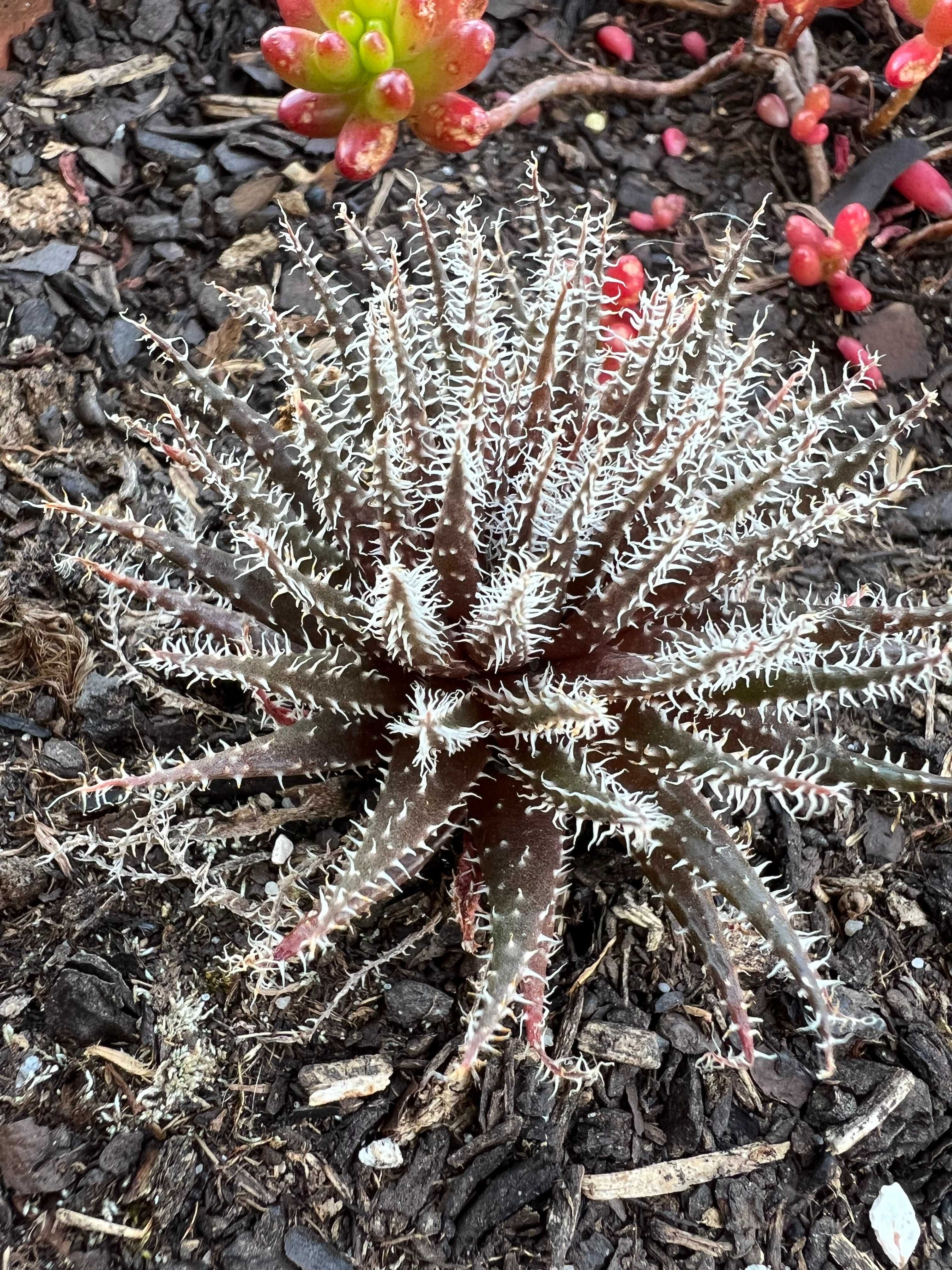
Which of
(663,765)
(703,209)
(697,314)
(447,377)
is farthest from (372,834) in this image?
(703,209)

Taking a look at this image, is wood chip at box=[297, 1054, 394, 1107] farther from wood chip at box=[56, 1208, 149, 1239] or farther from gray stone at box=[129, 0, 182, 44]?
gray stone at box=[129, 0, 182, 44]

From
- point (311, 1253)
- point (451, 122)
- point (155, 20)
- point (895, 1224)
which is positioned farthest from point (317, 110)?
point (895, 1224)

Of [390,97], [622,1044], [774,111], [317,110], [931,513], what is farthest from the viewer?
[774,111]

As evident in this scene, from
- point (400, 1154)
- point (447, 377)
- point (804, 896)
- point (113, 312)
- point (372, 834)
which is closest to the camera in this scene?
point (372, 834)

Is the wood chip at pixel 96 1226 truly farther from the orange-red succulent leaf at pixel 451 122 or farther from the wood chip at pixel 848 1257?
the orange-red succulent leaf at pixel 451 122

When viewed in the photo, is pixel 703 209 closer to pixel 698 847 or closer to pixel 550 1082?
pixel 698 847

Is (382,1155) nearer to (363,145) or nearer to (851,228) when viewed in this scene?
(363,145)

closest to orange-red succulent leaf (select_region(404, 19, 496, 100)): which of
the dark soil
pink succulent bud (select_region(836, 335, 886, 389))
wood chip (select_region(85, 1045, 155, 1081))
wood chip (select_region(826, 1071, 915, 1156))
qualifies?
the dark soil

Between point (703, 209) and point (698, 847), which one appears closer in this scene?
point (698, 847)
